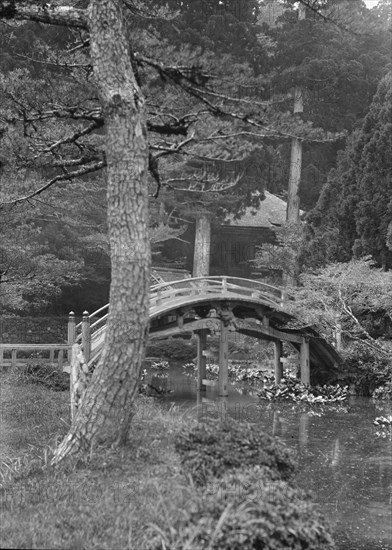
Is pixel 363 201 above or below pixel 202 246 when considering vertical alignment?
Answer: above

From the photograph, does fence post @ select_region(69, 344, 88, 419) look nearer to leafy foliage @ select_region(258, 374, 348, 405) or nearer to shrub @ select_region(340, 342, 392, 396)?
leafy foliage @ select_region(258, 374, 348, 405)

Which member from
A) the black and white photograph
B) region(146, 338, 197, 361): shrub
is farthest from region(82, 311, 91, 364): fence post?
region(146, 338, 197, 361): shrub

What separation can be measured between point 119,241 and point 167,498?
3470mm

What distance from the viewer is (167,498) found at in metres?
6.68

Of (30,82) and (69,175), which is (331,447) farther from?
(30,82)

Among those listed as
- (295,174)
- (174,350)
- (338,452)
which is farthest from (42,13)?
(295,174)

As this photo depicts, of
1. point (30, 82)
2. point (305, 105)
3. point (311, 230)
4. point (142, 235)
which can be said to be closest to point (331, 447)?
point (142, 235)

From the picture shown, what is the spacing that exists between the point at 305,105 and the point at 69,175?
92.6ft

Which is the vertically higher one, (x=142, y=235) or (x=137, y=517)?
(x=142, y=235)

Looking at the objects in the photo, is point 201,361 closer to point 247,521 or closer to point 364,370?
point 364,370

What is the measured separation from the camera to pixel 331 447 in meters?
15.8

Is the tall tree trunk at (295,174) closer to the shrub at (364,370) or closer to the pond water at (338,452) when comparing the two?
the shrub at (364,370)

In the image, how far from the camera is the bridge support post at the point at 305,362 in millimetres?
24703

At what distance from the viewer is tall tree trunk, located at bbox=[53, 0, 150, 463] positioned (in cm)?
878
